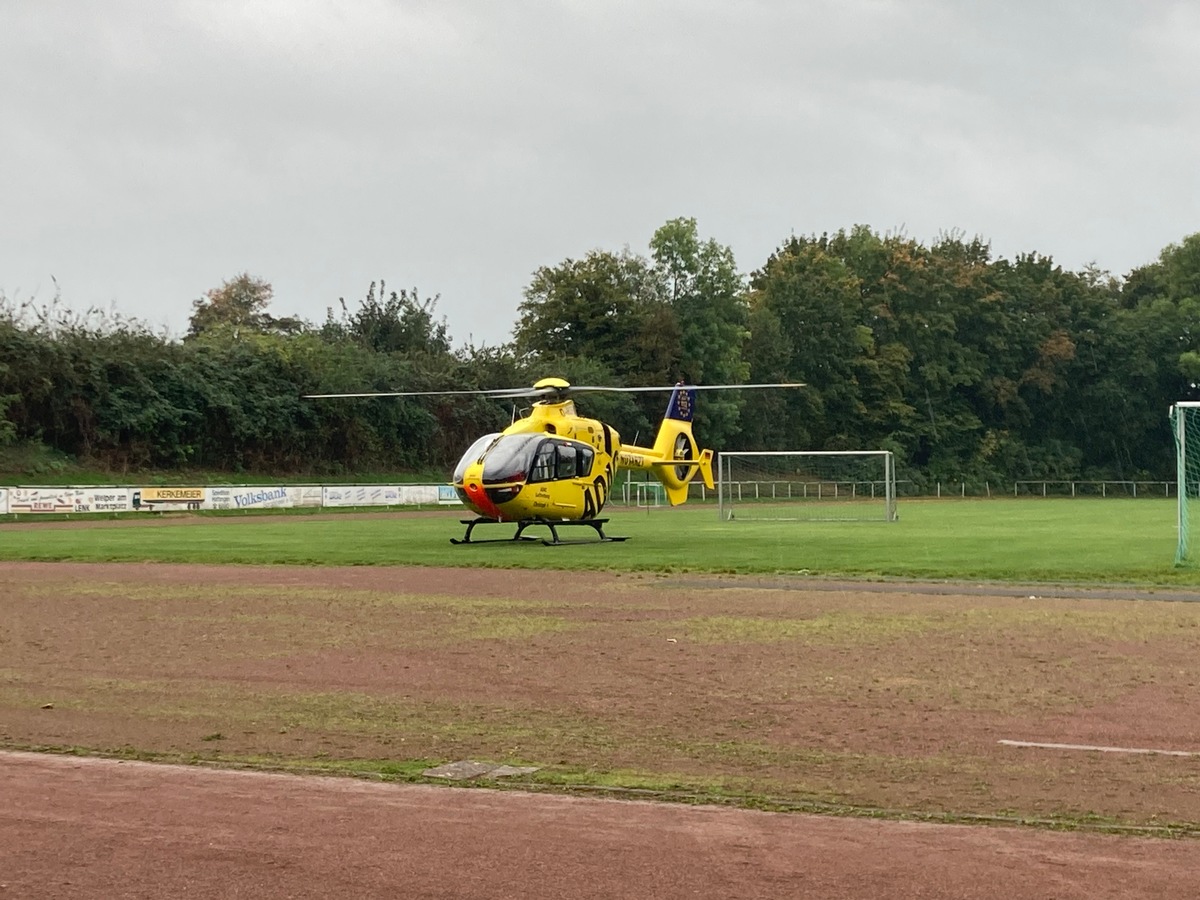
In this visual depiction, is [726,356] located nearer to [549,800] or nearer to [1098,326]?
[1098,326]

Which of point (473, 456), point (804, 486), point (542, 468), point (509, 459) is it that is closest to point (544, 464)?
point (542, 468)

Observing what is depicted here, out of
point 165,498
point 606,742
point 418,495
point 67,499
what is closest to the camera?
point 606,742

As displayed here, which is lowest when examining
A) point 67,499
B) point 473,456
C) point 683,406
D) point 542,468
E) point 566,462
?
point 67,499

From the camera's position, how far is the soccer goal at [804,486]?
6425 cm

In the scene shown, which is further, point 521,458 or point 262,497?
point 262,497

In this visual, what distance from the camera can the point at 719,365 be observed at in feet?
315

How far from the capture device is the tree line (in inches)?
2584

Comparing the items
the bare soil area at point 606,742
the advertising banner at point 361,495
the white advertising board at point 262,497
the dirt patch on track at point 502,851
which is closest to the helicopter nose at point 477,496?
the bare soil area at point 606,742

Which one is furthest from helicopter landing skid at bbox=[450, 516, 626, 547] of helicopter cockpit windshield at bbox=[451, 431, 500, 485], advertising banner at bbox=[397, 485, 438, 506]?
advertising banner at bbox=[397, 485, 438, 506]

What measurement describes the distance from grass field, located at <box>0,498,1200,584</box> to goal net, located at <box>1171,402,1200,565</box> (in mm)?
607

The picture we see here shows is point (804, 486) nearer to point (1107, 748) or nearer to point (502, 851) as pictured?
point (1107, 748)

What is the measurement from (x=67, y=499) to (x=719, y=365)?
176ft

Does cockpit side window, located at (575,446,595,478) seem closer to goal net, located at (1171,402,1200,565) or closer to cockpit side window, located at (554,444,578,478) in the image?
cockpit side window, located at (554,444,578,478)

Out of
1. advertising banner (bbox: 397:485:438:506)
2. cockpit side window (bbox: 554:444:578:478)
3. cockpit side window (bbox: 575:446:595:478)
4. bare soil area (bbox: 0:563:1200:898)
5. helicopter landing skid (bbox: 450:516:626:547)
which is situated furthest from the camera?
advertising banner (bbox: 397:485:438:506)
